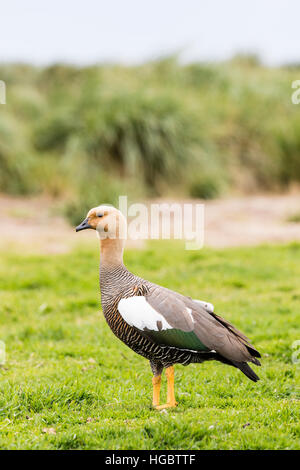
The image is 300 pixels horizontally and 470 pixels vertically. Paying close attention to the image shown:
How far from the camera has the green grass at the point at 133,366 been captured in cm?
351

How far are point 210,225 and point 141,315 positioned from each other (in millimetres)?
7148

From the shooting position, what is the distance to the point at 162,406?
3902 millimetres

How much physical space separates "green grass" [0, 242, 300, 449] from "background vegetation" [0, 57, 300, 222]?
9.18ft

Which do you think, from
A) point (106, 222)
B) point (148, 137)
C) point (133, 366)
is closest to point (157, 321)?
point (106, 222)

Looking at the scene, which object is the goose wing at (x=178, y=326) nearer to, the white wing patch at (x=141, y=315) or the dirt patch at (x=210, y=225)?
the white wing patch at (x=141, y=315)

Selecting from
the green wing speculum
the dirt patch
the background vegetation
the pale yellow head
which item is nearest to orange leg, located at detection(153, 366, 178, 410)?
the green wing speculum

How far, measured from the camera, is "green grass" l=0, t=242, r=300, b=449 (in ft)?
11.5

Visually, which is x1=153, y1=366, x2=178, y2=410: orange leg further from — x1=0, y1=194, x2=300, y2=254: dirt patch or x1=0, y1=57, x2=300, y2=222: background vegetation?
x1=0, y1=57, x2=300, y2=222: background vegetation

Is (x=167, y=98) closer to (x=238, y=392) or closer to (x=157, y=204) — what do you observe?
(x=157, y=204)

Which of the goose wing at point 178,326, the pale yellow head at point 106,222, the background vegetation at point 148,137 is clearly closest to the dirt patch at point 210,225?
the background vegetation at point 148,137

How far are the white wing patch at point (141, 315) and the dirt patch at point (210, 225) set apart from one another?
219 inches

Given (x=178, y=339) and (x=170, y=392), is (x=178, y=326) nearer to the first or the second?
(x=178, y=339)

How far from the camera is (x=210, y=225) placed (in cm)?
1063

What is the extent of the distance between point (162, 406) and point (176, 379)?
0.77 metres
